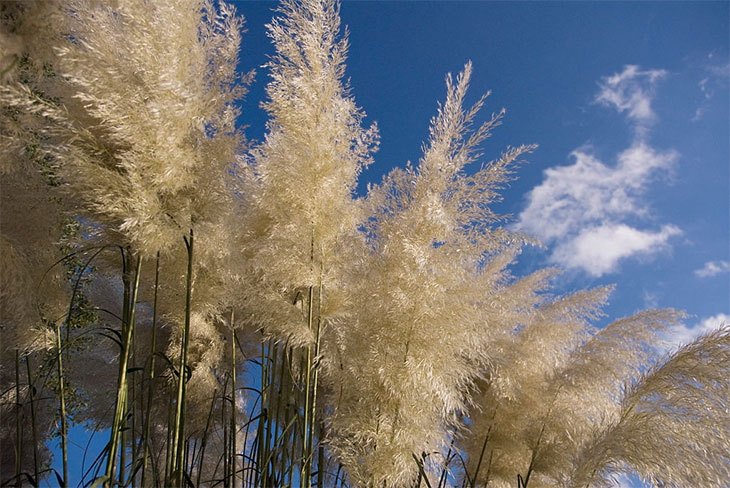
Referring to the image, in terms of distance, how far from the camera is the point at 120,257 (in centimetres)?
270

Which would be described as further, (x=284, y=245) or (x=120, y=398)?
(x=284, y=245)

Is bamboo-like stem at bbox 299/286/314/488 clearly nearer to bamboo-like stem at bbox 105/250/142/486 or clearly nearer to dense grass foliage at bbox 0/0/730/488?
dense grass foliage at bbox 0/0/730/488

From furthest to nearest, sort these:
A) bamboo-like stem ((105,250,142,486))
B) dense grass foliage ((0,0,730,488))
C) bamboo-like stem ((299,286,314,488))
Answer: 1. bamboo-like stem ((299,286,314,488))
2. dense grass foliage ((0,0,730,488))
3. bamboo-like stem ((105,250,142,486))

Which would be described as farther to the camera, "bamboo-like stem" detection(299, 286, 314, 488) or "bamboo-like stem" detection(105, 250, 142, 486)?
"bamboo-like stem" detection(299, 286, 314, 488)

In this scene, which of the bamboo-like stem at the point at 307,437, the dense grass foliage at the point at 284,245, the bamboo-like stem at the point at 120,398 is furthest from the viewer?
the bamboo-like stem at the point at 307,437

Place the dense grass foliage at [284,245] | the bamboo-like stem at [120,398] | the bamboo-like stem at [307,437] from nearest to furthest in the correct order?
1. the bamboo-like stem at [120,398]
2. the dense grass foliage at [284,245]
3. the bamboo-like stem at [307,437]

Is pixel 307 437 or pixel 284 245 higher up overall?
pixel 284 245


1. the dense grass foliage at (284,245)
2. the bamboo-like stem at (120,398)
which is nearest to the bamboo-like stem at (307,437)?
the dense grass foliage at (284,245)

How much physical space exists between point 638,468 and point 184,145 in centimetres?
218

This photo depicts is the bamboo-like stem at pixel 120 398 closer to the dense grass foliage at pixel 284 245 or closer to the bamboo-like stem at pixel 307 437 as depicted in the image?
the dense grass foliage at pixel 284 245

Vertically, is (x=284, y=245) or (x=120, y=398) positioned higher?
(x=284, y=245)

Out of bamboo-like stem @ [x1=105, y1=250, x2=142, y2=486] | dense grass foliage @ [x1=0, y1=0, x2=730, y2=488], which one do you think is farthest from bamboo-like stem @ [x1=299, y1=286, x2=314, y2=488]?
bamboo-like stem @ [x1=105, y1=250, x2=142, y2=486]

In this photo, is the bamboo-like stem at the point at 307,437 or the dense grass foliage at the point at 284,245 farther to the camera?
the bamboo-like stem at the point at 307,437

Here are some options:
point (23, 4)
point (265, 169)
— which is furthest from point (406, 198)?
point (23, 4)
